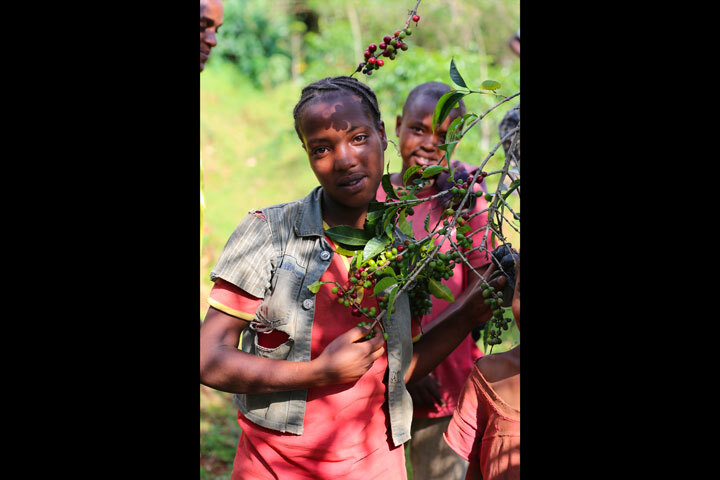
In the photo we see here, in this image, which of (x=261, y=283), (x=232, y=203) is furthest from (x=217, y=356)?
(x=232, y=203)

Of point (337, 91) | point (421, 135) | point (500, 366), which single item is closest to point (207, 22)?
point (421, 135)

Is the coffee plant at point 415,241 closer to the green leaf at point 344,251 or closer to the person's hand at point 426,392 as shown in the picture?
the green leaf at point 344,251

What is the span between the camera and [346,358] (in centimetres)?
186

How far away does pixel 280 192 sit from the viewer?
9.52 m

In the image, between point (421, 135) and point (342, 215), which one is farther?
point (421, 135)

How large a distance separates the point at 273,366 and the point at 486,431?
2.03 ft

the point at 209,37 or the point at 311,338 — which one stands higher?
the point at 209,37

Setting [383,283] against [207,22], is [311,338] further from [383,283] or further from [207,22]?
[207,22]

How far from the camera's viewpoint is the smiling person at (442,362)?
268 cm

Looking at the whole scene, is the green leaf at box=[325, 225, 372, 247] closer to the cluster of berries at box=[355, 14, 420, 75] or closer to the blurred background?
the cluster of berries at box=[355, 14, 420, 75]

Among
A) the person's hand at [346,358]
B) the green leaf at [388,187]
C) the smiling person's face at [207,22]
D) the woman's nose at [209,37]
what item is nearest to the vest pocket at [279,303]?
the person's hand at [346,358]
